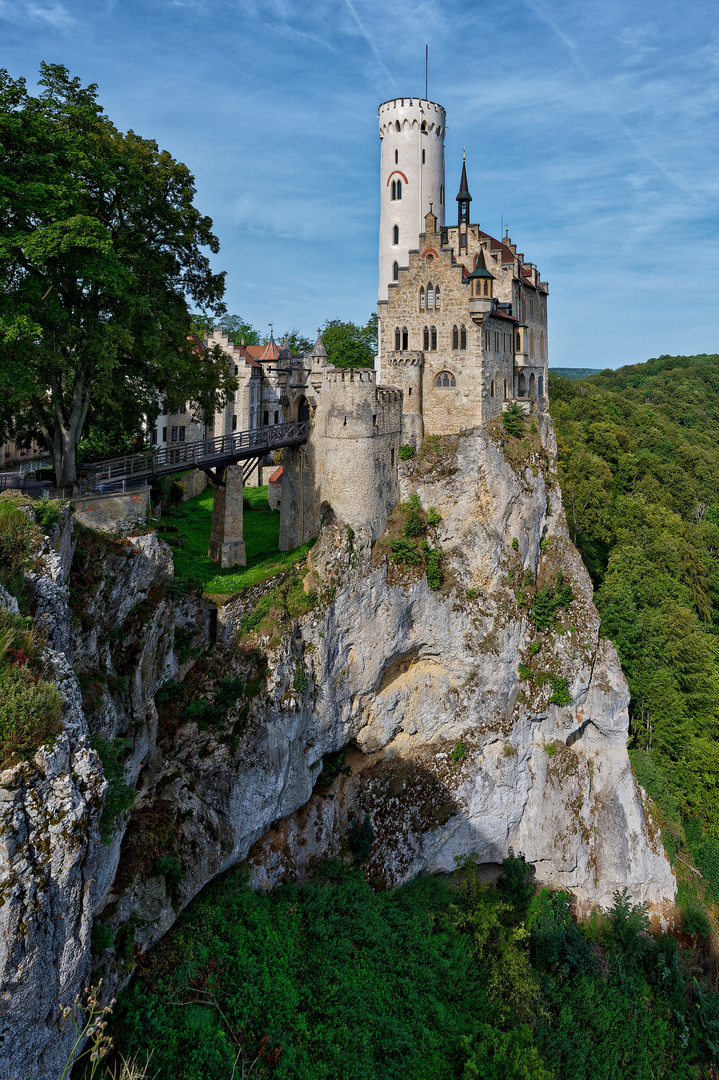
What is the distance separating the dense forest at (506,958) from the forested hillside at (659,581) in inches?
5.7

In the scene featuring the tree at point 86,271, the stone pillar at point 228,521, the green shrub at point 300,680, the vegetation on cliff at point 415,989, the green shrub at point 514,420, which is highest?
the tree at point 86,271

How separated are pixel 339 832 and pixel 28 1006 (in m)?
20.9

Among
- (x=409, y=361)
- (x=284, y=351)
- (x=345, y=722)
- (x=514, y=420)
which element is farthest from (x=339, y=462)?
(x=284, y=351)

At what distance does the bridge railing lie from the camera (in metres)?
24.7

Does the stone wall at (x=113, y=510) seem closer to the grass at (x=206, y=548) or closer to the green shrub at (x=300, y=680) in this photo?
the grass at (x=206, y=548)

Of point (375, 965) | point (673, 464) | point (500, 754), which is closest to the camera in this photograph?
point (375, 965)

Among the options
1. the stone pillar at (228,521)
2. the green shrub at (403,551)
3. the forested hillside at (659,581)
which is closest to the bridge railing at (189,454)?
the stone pillar at (228,521)

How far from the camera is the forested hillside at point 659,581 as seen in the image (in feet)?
140

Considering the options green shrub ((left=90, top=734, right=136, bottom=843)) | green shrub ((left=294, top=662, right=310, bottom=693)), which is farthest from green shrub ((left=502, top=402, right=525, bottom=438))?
green shrub ((left=90, top=734, right=136, bottom=843))

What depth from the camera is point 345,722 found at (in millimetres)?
31375

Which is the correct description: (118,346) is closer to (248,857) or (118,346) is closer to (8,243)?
(8,243)

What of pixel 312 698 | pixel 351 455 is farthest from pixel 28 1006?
pixel 351 455

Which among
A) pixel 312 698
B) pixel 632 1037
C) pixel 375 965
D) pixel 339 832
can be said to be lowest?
pixel 632 1037

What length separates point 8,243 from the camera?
61.2 ft
